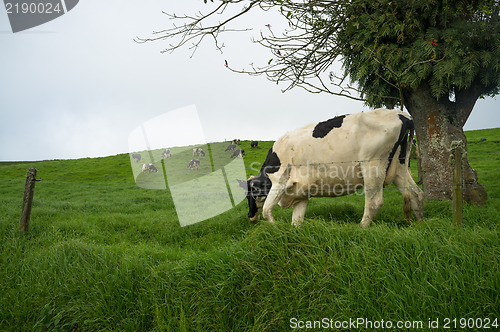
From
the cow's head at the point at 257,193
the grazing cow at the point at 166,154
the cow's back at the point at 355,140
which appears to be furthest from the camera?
the grazing cow at the point at 166,154

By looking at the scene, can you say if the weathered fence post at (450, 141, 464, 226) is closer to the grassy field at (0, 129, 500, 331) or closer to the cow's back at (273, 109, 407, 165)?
the grassy field at (0, 129, 500, 331)

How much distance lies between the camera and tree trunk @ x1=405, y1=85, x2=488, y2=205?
7184 millimetres

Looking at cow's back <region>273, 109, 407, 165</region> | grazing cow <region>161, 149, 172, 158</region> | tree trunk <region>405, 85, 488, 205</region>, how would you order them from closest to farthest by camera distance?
cow's back <region>273, 109, 407, 165</region> < tree trunk <region>405, 85, 488, 205</region> < grazing cow <region>161, 149, 172, 158</region>

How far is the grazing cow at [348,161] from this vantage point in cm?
506

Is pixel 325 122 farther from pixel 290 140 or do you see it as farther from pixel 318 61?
pixel 318 61

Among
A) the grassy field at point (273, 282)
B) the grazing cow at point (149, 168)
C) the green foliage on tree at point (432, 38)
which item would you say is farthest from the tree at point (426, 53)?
the grazing cow at point (149, 168)

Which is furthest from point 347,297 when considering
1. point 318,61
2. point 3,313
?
point 318,61

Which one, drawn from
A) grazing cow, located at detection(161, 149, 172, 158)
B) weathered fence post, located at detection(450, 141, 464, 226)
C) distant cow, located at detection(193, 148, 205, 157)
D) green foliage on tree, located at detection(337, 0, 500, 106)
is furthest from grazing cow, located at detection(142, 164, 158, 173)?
weathered fence post, located at detection(450, 141, 464, 226)

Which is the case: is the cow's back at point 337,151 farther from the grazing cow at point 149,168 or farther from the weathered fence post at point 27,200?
the grazing cow at point 149,168

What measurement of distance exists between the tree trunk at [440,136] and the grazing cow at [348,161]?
7.55ft

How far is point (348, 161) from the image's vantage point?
5.15m

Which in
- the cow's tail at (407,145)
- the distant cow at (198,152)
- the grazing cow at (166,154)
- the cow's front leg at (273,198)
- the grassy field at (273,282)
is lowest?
the grassy field at (273,282)

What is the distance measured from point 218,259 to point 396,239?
2083 mm

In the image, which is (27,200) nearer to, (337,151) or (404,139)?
(337,151)
